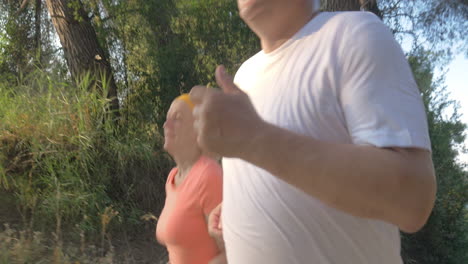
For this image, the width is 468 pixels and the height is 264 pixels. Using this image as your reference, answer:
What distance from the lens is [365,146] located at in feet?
2.38

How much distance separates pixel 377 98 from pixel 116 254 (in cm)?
561

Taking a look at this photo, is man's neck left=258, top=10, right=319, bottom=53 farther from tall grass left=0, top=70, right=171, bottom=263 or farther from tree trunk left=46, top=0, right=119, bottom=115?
tree trunk left=46, top=0, right=119, bottom=115

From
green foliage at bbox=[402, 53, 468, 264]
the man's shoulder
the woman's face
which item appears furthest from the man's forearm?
green foliage at bbox=[402, 53, 468, 264]

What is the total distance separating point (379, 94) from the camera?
0.75 metres

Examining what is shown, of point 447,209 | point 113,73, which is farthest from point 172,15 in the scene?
point 447,209

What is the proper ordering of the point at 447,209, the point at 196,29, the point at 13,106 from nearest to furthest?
1. the point at 13,106
2. the point at 447,209
3. the point at 196,29

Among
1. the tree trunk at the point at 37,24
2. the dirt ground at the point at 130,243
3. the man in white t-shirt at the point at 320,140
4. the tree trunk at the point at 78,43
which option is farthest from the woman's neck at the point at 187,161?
the tree trunk at the point at 37,24

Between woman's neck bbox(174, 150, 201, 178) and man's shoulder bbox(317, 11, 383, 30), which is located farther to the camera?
woman's neck bbox(174, 150, 201, 178)

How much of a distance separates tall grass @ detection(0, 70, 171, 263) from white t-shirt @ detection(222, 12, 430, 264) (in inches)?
190

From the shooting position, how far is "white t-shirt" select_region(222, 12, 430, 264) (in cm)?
76

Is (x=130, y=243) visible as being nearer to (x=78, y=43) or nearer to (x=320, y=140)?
(x=78, y=43)

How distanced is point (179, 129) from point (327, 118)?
41.8 inches

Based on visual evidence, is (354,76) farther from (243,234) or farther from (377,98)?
(243,234)

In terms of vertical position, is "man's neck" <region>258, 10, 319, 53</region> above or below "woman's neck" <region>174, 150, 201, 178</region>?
above
